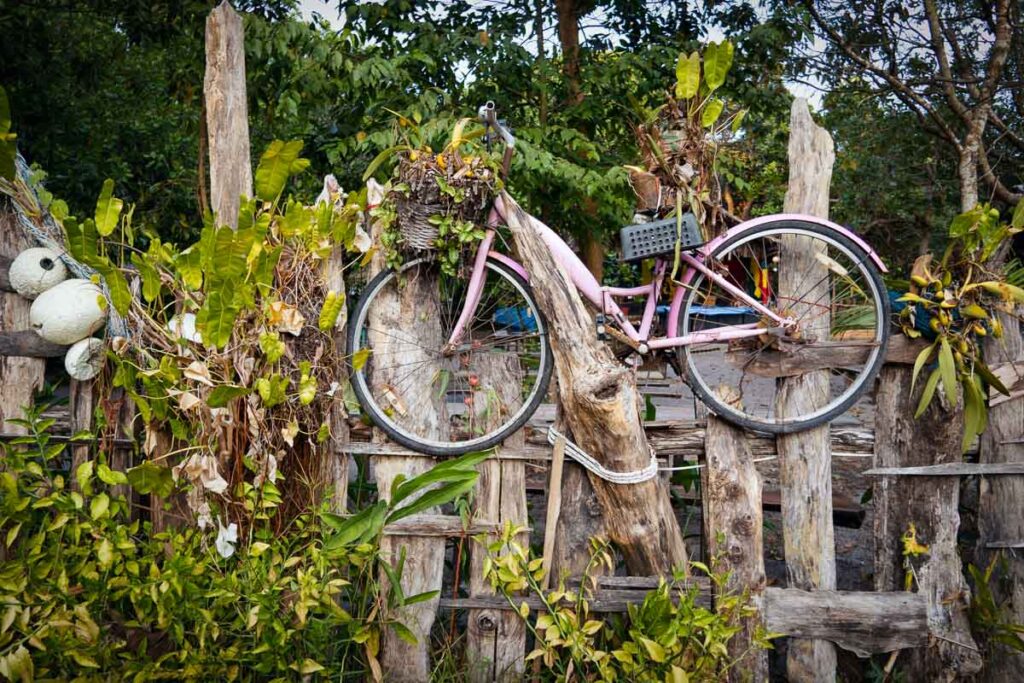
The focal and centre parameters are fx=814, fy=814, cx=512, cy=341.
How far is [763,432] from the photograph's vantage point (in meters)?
2.61

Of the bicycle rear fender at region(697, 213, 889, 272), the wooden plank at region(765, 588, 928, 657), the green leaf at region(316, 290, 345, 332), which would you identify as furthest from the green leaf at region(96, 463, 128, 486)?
the wooden plank at region(765, 588, 928, 657)

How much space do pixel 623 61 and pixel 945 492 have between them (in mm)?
2781

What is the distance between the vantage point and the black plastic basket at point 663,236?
2.51 metres

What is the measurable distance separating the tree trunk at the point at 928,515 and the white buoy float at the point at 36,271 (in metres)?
2.70

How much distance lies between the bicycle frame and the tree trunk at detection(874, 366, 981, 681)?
486 millimetres

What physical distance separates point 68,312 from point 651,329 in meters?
1.80

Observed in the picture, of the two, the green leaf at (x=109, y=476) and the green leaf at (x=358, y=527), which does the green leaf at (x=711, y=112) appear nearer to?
the green leaf at (x=358, y=527)

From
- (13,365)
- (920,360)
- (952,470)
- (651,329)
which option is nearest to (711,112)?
(651,329)

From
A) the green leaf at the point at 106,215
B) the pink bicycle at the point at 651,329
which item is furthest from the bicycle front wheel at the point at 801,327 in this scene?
the green leaf at the point at 106,215

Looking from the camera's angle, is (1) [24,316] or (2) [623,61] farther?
(2) [623,61]

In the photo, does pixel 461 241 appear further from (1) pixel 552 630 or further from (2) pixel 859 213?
(2) pixel 859 213

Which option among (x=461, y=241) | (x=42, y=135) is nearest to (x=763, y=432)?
(x=461, y=241)

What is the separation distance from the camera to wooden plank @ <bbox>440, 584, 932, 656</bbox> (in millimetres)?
2539

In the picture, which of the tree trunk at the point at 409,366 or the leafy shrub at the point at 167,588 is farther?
the tree trunk at the point at 409,366
